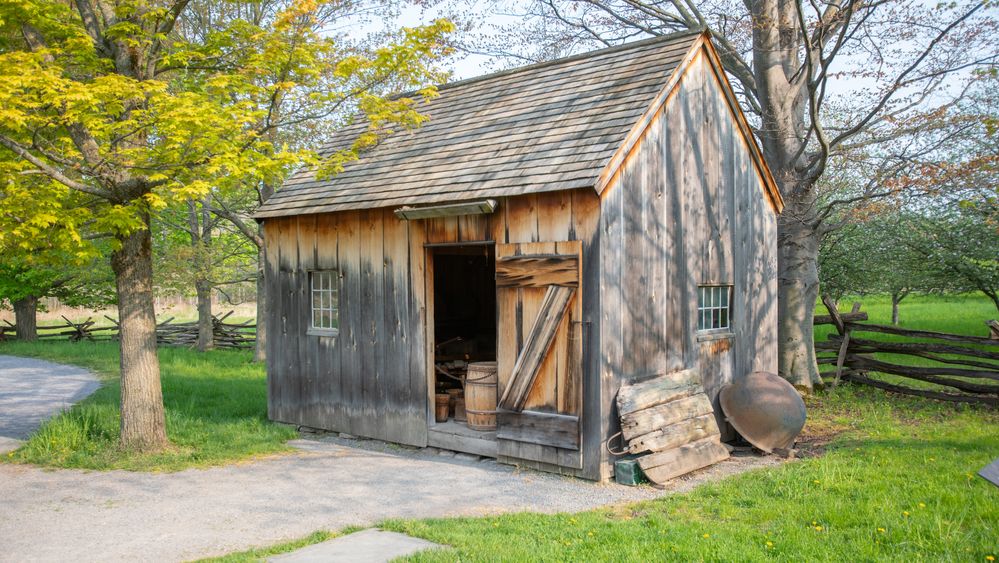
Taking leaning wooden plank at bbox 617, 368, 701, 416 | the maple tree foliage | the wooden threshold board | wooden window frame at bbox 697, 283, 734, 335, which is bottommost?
the wooden threshold board

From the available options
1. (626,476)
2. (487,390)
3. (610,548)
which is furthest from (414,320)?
(610,548)

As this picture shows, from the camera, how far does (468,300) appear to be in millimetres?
14320

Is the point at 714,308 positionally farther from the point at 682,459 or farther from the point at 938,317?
the point at 938,317

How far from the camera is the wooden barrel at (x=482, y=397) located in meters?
9.59

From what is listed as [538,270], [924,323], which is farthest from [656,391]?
[924,323]

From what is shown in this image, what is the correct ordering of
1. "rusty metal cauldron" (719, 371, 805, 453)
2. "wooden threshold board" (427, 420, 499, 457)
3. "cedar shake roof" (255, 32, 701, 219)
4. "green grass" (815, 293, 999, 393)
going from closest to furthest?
"cedar shake roof" (255, 32, 701, 219) < "rusty metal cauldron" (719, 371, 805, 453) < "wooden threshold board" (427, 420, 499, 457) < "green grass" (815, 293, 999, 393)

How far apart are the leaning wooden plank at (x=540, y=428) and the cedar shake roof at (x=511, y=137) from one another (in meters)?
2.51

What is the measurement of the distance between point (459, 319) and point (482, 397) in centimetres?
458

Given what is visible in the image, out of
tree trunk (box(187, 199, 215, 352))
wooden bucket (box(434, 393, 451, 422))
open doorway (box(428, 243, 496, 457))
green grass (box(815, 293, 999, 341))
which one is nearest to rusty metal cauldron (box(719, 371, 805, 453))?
open doorway (box(428, 243, 496, 457))

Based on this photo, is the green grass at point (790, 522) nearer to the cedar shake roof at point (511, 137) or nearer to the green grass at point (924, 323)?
the cedar shake roof at point (511, 137)

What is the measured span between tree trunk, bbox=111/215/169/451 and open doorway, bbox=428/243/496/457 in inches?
137

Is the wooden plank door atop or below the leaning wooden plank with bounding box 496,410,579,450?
atop

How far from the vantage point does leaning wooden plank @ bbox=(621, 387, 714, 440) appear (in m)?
8.06

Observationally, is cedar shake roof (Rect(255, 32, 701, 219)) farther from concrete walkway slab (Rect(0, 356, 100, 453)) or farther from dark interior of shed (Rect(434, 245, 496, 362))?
concrete walkway slab (Rect(0, 356, 100, 453))
